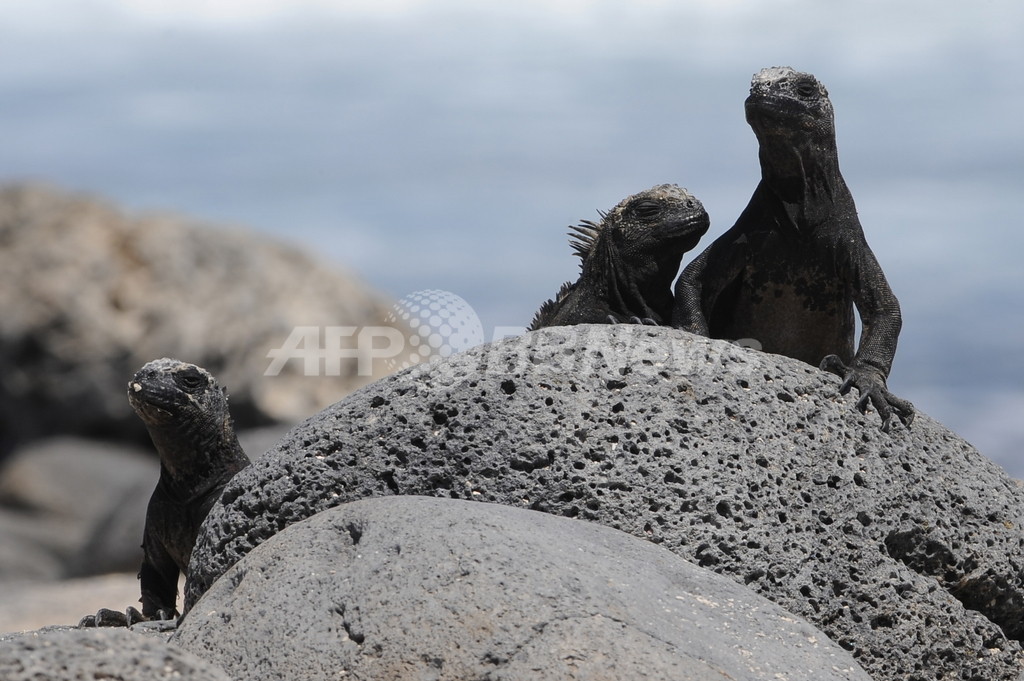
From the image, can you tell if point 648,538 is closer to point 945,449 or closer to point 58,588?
point 945,449

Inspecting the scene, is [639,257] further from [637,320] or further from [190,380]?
[190,380]

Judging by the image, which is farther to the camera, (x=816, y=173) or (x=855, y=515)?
(x=816, y=173)

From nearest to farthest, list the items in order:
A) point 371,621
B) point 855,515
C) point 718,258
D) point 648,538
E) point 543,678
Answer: point 543,678 < point 371,621 < point 648,538 < point 855,515 < point 718,258

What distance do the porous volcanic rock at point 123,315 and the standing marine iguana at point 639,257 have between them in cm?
1157

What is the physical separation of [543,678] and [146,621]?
9.98 ft

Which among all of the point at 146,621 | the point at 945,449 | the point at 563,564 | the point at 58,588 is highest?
the point at 945,449

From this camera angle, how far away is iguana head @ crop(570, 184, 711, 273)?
6.00 meters

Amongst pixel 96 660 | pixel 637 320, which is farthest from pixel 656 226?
pixel 96 660

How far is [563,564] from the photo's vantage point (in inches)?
→ 155

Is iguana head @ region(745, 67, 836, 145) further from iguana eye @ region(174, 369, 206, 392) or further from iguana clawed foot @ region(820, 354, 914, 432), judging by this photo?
iguana eye @ region(174, 369, 206, 392)

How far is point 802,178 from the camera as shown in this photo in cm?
571

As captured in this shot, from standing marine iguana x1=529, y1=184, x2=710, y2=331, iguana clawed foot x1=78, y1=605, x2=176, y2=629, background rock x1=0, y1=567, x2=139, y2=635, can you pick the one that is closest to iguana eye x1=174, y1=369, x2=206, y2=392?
iguana clawed foot x1=78, y1=605, x2=176, y2=629

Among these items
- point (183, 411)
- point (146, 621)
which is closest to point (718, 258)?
point (183, 411)

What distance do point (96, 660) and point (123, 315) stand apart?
1560 centimetres
